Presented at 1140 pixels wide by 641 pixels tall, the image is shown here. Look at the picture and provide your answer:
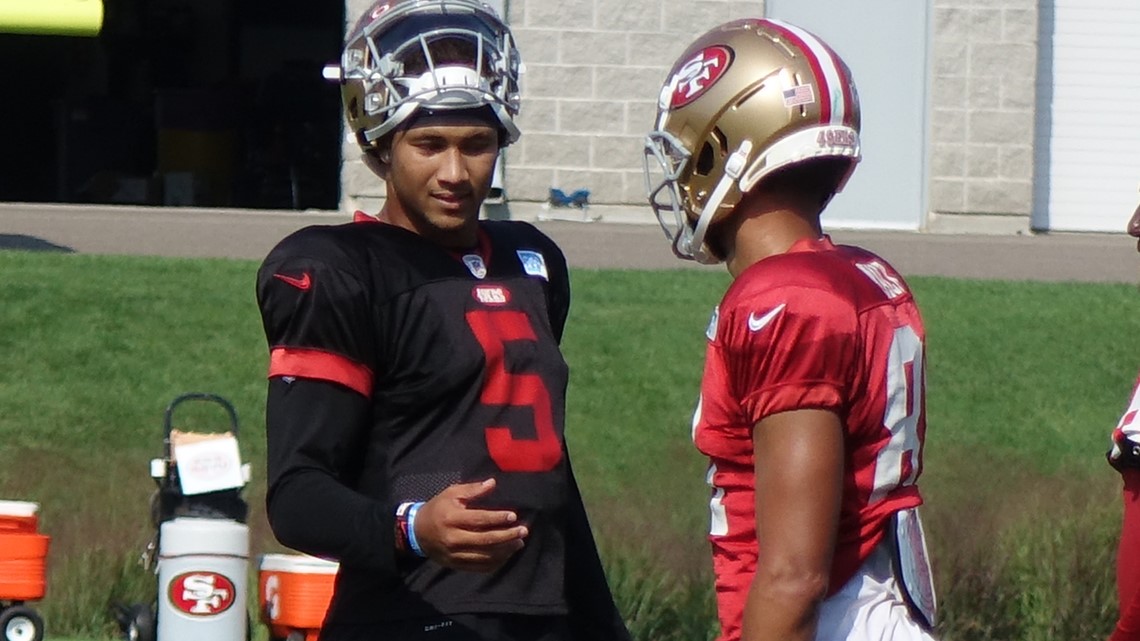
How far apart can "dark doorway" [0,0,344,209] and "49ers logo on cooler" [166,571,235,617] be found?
477 inches

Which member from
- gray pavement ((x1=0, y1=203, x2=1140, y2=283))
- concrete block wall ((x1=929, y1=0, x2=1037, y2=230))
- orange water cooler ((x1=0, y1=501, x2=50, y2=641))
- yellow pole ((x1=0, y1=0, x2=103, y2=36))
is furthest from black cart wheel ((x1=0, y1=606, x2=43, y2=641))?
concrete block wall ((x1=929, y1=0, x2=1037, y2=230))

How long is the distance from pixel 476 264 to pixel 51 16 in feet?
37.6

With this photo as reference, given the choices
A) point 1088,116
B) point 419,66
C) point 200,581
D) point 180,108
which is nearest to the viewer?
point 419,66

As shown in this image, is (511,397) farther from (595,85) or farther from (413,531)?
(595,85)

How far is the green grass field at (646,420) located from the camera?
714cm

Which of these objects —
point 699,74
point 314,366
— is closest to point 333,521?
point 314,366

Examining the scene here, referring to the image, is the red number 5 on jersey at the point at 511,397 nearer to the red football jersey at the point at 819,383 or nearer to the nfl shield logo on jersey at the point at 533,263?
the nfl shield logo on jersey at the point at 533,263

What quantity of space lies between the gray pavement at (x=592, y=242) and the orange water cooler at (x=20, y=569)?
19.3 ft

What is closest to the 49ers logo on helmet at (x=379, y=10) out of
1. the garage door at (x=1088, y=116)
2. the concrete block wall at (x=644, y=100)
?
the concrete block wall at (x=644, y=100)

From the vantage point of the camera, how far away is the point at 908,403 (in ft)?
8.93

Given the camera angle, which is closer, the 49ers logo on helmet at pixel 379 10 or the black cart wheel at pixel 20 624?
the 49ers logo on helmet at pixel 379 10

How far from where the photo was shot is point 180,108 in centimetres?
1992

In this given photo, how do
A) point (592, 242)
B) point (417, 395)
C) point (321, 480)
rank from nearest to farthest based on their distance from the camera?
point (321, 480)
point (417, 395)
point (592, 242)

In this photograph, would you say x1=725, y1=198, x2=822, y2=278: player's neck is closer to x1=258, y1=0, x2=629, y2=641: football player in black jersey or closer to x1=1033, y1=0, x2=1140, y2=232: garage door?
x1=258, y1=0, x2=629, y2=641: football player in black jersey
